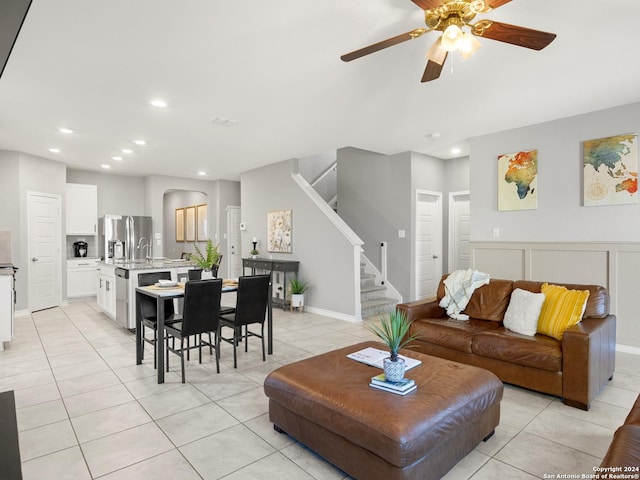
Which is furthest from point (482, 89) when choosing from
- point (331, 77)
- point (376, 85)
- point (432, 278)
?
point (432, 278)

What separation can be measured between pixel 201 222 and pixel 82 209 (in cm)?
273

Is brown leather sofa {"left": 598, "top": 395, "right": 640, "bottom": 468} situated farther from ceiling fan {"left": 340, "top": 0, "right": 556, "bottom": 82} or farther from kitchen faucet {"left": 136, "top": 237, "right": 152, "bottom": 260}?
kitchen faucet {"left": 136, "top": 237, "right": 152, "bottom": 260}

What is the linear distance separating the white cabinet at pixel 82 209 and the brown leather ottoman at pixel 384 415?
711 centimetres

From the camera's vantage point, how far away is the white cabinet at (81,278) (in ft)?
A: 24.3

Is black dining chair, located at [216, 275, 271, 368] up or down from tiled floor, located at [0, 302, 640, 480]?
up

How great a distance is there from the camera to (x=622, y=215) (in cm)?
411

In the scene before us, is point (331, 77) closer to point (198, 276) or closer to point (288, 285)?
point (198, 276)

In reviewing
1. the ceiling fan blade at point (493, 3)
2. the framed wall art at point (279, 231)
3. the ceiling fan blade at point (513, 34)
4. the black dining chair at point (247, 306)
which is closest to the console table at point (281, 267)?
the framed wall art at point (279, 231)

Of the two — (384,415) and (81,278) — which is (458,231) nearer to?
(384,415)

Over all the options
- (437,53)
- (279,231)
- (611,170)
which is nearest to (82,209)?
(279,231)

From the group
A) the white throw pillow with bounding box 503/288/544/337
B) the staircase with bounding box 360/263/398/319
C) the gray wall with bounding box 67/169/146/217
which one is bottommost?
the staircase with bounding box 360/263/398/319

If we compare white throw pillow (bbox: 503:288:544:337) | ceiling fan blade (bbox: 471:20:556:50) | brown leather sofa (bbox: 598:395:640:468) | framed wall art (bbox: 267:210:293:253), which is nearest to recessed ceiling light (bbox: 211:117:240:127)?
framed wall art (bbox: 267:210:293:253)

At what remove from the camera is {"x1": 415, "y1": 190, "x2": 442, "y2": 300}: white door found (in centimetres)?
655

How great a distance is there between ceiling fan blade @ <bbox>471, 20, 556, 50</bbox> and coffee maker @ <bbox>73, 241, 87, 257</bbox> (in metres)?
8.23
